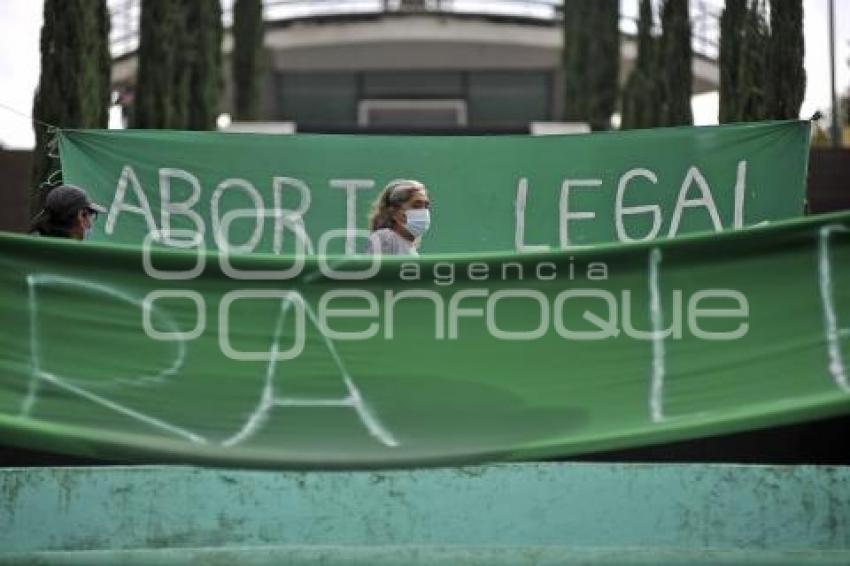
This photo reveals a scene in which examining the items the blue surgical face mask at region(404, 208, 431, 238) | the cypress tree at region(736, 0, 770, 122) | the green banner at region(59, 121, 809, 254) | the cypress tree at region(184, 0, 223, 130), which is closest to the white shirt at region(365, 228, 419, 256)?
the blue surgical face mask at region(404, 208, 431, 238)

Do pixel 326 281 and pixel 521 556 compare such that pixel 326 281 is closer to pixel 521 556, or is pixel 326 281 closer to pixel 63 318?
pixel 63 318

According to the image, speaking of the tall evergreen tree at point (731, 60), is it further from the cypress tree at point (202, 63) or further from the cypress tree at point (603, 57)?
the cypress tree at point (603, 57)

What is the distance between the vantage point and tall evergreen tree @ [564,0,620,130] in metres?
21.5

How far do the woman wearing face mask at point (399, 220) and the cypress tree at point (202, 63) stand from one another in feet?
28.2

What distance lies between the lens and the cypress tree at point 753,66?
11.4 metres

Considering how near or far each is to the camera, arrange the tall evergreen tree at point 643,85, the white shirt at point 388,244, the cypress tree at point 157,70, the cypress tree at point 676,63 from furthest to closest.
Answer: the tall evergreen tree at point 643,85 < the cypress tree at point 676,63 < the cypress tree at point 157,70 < the white shirt at point 388,244

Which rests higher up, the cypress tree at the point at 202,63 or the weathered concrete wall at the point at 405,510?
the cypress tree at the point at 202,63

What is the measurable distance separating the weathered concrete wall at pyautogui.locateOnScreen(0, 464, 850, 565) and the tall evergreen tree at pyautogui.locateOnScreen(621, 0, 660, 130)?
1232 centimetres

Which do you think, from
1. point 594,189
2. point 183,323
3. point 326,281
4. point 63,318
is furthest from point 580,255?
point 594,189

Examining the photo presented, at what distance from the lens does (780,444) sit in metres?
5.38

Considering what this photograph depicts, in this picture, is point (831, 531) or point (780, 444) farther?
point (780, 444)

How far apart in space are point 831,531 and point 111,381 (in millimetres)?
2514

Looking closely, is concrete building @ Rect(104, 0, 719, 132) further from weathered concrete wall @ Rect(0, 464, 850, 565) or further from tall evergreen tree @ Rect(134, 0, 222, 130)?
weathered concrete wall @ Rect(0, 464, 850, 565)

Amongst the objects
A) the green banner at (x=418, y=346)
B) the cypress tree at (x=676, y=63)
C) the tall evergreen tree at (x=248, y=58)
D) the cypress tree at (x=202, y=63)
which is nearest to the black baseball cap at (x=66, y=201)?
the green banner at (x=418, y=346)
